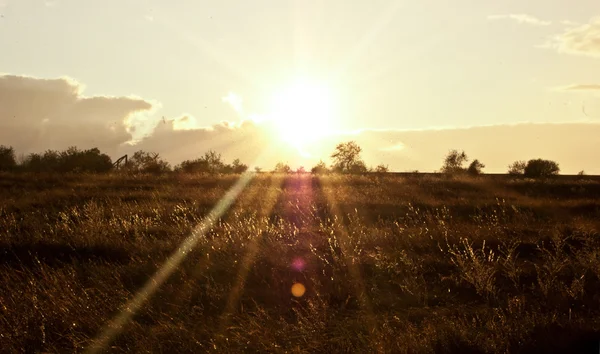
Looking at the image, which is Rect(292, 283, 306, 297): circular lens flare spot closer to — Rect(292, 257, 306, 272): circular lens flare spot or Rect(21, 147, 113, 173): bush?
Rect(292, 257, 306, 272): circular lens flare spot

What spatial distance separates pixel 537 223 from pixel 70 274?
10538 millimetres

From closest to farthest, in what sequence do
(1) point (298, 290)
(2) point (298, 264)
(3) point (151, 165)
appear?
(1) point (298, 290) < (2) point (298, 264) < (3) point (151, 165)

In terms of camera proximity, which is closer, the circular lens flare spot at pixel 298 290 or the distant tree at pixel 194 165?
the circular lens flare spot at pixel 298 290

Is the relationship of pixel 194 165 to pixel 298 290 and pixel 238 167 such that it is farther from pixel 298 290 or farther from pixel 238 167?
pixel 298 290

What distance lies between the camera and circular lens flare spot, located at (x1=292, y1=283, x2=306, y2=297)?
7.76 m

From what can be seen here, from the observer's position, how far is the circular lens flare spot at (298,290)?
7.76m

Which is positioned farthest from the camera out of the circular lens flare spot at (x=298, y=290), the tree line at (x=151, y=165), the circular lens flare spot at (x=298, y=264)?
the tree line at (x=151, y=165)

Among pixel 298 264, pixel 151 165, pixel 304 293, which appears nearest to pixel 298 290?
pixel 304 293

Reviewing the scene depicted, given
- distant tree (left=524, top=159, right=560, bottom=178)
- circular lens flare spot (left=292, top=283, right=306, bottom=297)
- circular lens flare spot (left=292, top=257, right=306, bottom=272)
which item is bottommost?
circular lens flare spot (left=292, top=283, right=306, bottom=297)

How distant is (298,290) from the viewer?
7.94 meters

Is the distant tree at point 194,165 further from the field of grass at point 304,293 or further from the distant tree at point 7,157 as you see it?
the field of grass at point 304,293

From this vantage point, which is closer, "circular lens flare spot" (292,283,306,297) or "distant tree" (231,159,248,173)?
"circular lens flare spot" (292,283,306,297)

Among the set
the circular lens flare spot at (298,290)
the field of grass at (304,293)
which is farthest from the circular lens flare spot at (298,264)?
the circular lens flare spot at (298,290)

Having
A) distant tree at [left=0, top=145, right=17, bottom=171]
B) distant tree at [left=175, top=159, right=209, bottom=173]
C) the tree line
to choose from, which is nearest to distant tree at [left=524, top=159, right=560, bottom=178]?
the tree line
